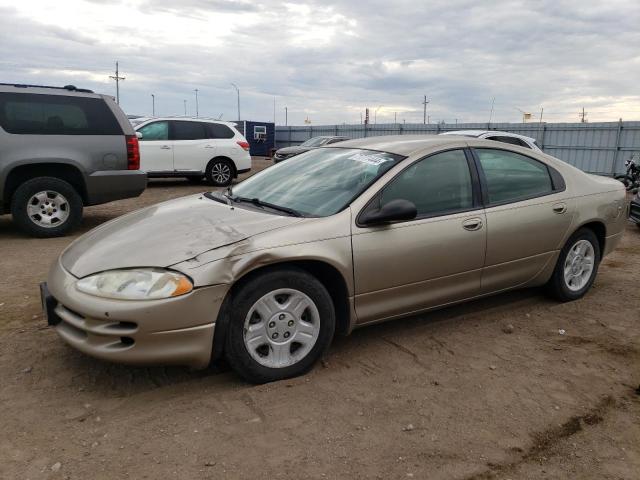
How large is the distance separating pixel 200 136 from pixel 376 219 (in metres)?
10.7

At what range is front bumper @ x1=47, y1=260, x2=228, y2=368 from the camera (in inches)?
111

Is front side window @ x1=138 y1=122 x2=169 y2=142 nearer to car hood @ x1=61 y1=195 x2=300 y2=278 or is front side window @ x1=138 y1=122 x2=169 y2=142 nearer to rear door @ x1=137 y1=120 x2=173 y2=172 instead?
rear door @ x1=137 y1=120 x2=173 y2=172

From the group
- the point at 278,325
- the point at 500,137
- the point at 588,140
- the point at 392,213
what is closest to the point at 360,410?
the point at 278,325

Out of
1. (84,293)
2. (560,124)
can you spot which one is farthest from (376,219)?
(560,124)

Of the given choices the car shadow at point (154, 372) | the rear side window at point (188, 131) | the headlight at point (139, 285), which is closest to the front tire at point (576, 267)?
the car shadow at point (154, 372)

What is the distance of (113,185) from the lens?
748 cm

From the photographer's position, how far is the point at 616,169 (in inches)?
698

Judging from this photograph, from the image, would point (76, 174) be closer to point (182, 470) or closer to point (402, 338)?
point (402, 338)

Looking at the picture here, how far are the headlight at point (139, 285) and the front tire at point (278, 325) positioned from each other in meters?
0.33

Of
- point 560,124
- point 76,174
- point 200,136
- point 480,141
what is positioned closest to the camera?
point 480,141

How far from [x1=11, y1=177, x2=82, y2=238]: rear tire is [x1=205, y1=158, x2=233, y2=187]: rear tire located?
614 cm

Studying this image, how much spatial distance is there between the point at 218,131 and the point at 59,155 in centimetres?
672

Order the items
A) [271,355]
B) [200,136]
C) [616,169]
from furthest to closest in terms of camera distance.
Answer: [616,169]
[200,136]
[271,355]

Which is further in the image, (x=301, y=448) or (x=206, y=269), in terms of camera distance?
(x=206, y=269)
